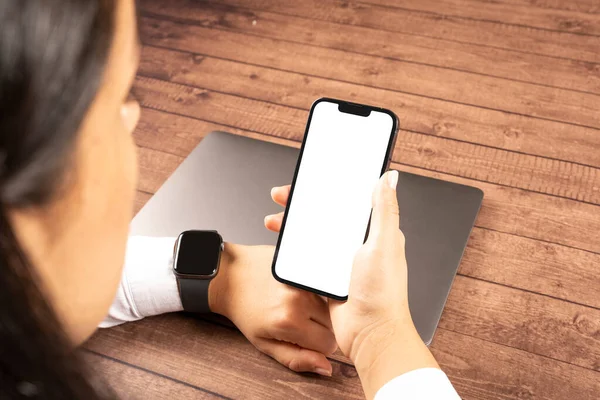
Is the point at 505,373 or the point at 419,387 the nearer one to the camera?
the point at 419,387

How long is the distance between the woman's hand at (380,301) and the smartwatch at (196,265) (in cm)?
21

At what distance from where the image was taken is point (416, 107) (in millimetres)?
1406

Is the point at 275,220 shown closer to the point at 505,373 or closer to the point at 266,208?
the point at 266,208

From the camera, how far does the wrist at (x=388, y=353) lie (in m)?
0.73

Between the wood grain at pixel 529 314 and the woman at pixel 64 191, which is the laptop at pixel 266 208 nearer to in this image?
the wood grain at pixel 529 314

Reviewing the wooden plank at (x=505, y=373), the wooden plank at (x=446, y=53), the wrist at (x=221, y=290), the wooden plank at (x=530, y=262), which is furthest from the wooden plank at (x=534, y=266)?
the wooden plank at (x=446, y=53)

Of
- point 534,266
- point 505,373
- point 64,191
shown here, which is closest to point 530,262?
point 534,266

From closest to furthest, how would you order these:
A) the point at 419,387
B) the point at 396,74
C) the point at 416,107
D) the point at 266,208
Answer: the point at 419,387 → the point at 266,208 → the point at 416,107 → the point at 396,74

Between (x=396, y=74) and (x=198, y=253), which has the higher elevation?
(x=396, y=74)

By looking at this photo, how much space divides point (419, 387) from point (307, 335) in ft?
0.61

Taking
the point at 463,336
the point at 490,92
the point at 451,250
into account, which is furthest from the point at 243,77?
the point at 463,336

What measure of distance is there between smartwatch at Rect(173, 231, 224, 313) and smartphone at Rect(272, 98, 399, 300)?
0.10 meters

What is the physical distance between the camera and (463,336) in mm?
916

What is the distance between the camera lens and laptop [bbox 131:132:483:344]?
3.13 feet
